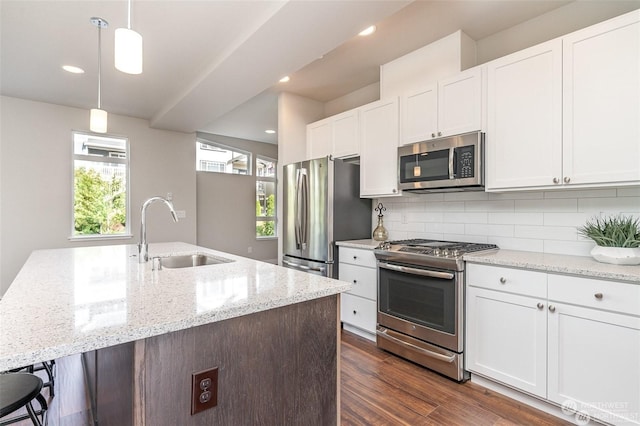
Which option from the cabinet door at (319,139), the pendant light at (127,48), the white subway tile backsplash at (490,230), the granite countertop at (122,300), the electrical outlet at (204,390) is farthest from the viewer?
the cabinet door at (319,139)

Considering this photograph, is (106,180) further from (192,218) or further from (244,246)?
(244,246)

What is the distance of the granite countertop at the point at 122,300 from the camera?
752 mm

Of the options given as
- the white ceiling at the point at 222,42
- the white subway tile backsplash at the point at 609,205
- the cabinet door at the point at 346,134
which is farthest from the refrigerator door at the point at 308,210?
the white subway tile backsplash at the point at 609,205

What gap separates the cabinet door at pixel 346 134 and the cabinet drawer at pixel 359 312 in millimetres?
1549

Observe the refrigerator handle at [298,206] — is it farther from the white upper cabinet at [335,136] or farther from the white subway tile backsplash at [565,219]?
the white subway tile backsplash at [565,219]

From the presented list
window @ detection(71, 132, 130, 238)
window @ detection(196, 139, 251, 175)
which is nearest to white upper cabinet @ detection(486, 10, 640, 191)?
window @ detection(71, 132, 130, 238)

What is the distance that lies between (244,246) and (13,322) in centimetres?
590

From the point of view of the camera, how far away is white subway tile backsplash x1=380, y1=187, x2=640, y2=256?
2.13 m

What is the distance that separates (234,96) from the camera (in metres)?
3.50

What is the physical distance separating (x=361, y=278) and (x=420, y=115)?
1.59 meters

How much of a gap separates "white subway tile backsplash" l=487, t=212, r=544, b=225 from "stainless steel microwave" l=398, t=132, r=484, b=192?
0.33 meters

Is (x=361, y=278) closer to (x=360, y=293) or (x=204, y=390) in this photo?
(x=360, y=293)

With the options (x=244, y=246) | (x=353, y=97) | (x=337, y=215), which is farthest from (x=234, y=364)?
(x=244, y=246)

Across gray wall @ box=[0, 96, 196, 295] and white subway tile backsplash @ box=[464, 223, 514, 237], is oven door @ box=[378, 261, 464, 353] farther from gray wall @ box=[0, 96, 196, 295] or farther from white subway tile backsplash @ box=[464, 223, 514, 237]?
gray wall @ box=[0, 96, 196, 295]
